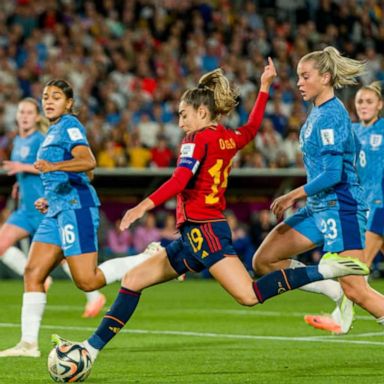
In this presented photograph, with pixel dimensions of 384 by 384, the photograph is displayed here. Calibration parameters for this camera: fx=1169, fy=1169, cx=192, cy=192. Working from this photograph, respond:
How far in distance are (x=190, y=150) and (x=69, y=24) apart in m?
17.0

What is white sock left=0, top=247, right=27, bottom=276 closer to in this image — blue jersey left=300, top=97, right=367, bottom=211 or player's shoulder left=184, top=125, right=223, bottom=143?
blue jersey left=300, top=97, right=367, bottom=211

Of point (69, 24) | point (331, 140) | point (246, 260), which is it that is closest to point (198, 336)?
point (331, 140)

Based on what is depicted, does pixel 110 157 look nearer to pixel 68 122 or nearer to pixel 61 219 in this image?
pixel 68 122

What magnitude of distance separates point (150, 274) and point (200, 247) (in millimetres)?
435

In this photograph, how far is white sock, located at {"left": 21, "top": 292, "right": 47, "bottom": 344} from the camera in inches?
388

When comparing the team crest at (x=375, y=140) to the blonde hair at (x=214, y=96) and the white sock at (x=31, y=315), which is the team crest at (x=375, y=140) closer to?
the blonde hair at (x=214, y=96)

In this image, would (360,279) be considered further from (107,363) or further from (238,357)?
(107,363)

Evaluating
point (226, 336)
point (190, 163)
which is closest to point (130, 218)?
point (190, 163)

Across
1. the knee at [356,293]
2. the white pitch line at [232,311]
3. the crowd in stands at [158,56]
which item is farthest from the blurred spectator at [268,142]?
the knee at [356,293]

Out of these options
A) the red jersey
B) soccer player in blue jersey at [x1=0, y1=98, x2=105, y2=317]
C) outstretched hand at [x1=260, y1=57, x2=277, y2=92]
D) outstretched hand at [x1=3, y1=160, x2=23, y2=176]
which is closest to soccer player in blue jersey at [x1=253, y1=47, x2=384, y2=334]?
outstretched hand at [x1=260, y1=57, x2=277, y2=92]

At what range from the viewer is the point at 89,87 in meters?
23.1

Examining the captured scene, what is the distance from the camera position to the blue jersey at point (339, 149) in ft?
29.0

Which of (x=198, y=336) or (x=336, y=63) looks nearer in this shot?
(x=336, y=63)

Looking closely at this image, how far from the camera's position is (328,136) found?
877cm
